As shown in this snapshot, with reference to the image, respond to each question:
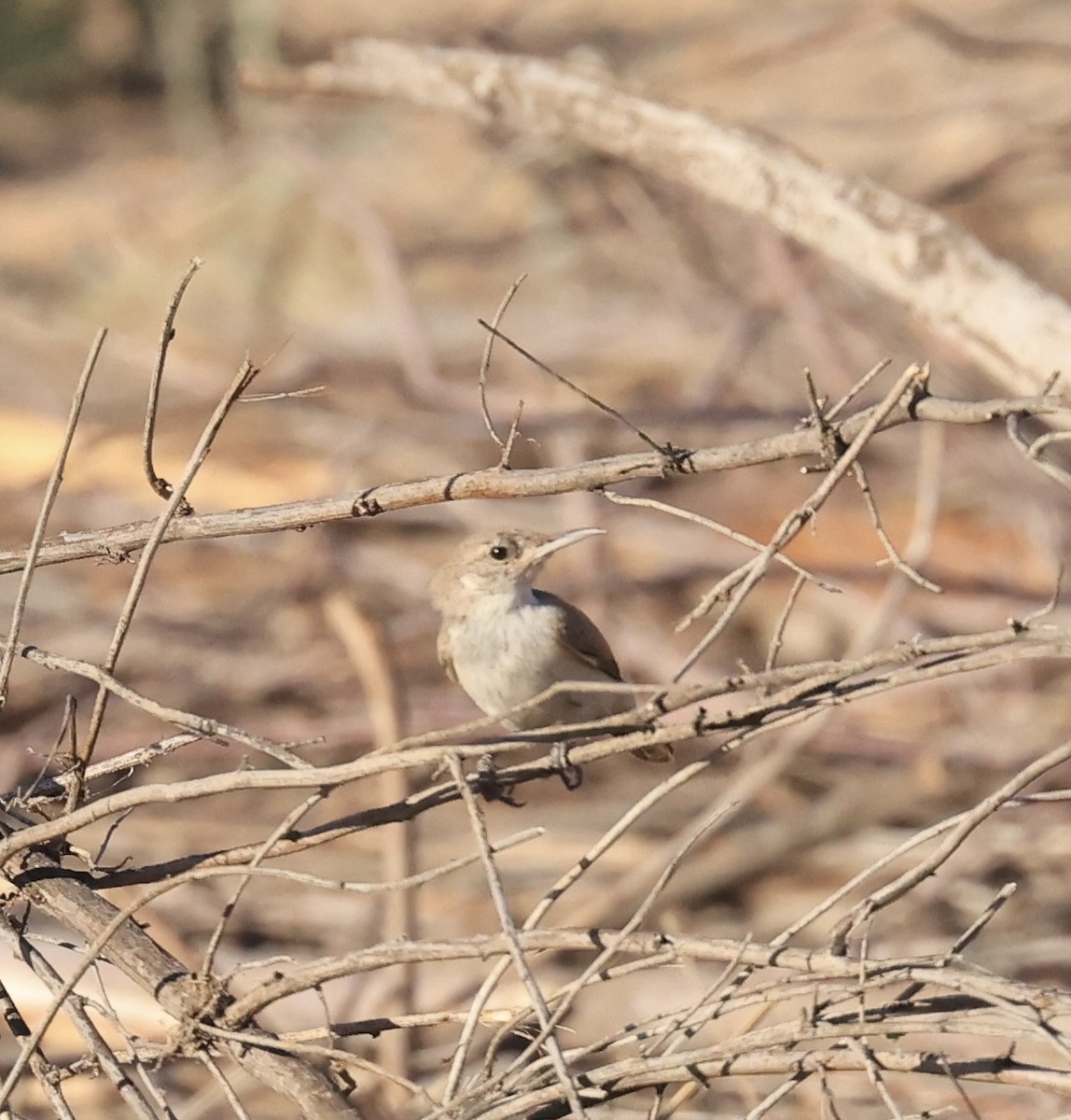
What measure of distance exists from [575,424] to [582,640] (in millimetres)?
3955

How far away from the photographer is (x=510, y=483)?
10.1 feet

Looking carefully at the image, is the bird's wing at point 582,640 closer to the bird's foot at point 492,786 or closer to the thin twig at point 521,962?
the bird's foot at point 492,786

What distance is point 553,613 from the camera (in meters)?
4.98

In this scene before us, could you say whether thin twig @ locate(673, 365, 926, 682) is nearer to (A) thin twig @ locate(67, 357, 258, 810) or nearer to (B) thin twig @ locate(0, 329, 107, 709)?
(A) thin twig @ locate(67, 357, 258, 810)

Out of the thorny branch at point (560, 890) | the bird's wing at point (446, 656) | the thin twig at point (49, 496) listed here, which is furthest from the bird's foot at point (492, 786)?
the bird's wing at point (446, 656)

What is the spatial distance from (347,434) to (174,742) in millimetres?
6964

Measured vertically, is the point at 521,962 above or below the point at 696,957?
above

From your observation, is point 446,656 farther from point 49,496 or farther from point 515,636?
point 49,496

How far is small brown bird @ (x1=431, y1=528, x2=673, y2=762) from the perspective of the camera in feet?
15.6

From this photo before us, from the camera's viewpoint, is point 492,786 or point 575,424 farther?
point 575,424

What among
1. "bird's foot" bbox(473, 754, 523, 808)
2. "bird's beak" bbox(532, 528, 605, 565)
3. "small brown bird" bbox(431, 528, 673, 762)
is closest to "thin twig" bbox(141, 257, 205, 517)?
"bird's foot" bbox(473, 754, 523, 808)

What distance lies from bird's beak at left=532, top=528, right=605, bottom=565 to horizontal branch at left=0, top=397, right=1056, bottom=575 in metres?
1.35

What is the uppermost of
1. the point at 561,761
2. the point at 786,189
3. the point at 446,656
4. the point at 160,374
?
the point at 160,374

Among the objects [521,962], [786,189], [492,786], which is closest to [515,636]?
[492,786]
